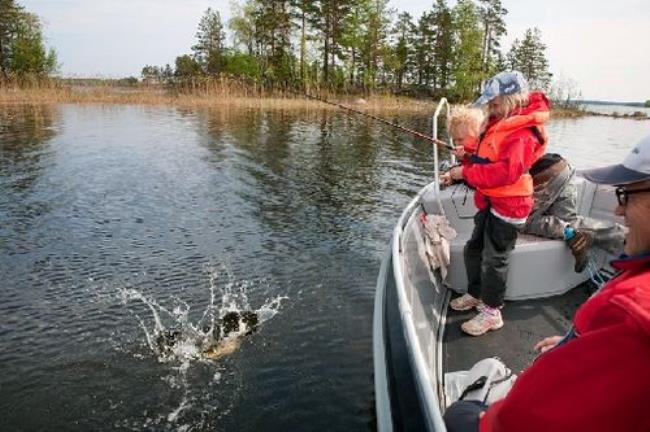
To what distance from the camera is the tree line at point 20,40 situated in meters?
45.6

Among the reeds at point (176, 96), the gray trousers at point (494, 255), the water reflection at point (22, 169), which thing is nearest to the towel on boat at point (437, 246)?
the gray trousers at point (494, 255)

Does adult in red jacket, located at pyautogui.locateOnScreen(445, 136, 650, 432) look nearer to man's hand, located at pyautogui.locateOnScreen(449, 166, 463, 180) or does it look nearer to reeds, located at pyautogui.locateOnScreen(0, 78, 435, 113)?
man's hand, located at pyautogui.locateOnScreen(449, 166, 463, 180)

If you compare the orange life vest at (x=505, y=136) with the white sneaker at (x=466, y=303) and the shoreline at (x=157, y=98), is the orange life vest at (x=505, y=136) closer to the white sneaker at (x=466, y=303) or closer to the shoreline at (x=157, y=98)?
the white sneaker at (x=466, y=303)

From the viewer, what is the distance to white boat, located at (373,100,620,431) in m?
2.82

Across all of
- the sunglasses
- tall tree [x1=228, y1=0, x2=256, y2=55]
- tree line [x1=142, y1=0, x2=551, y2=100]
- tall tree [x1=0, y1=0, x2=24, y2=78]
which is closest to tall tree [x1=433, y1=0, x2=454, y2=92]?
tree line [x1=142, y1=0, x2=551, y2=100]

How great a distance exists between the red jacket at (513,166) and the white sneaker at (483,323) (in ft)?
2.60

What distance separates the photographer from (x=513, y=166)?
3.61 metres

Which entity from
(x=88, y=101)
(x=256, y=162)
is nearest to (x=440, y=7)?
(x=88, y=101)

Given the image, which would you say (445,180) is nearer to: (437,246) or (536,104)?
(437,246)

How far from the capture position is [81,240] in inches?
303

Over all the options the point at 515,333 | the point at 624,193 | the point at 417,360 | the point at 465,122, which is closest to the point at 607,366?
the point at 624,193

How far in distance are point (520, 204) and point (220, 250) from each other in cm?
480

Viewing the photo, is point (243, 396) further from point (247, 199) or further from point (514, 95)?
point (247, 199)

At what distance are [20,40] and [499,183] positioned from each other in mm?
53653
